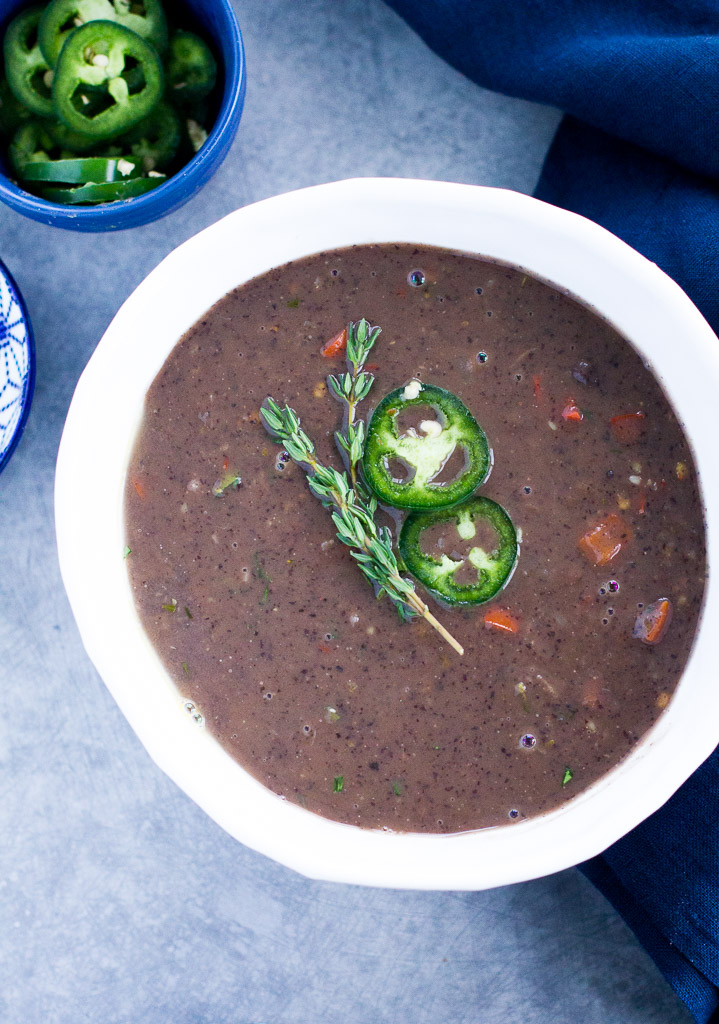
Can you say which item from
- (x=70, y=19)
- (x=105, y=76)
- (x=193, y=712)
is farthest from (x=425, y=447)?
(x=70, y=19)

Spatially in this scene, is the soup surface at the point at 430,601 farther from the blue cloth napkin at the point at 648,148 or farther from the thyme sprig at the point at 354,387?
the blue cloth napkin at the point at 648,148

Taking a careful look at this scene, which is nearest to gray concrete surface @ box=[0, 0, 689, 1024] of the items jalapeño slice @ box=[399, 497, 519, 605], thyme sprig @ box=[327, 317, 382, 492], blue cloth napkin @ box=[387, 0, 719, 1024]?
blue cloth napkin @ box=[387, 0, 719, 1024]

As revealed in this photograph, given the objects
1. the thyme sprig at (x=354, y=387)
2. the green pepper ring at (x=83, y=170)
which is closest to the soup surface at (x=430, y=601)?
the thyme sprig at (x=354, y=387)

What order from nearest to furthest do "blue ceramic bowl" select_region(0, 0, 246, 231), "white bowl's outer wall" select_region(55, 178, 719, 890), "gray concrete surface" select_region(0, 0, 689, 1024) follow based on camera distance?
"white bowl's outer wall" select_region(55, 178, 719, 890), "blue ceramic bowl" select_region(0, 0, 246, 231), "gray concrete surface" select_region(0, 0, 689, 1024)

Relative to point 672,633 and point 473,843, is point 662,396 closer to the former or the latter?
point 672,633

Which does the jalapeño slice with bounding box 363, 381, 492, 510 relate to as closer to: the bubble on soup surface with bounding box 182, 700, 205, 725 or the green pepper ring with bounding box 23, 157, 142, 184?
the bubble on soup surface with bounding box 182, 700, 205, 725

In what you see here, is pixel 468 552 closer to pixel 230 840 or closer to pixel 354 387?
pixel 354 387

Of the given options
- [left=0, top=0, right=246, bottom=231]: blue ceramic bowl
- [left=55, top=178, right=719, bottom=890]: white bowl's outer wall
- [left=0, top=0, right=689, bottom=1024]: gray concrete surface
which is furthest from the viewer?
[left=0, top=0, right=689, bottom=1024]: gray concrete surface

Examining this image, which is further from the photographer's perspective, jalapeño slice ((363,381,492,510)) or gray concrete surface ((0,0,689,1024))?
gray concrete surface ((0,0,689,1024))
